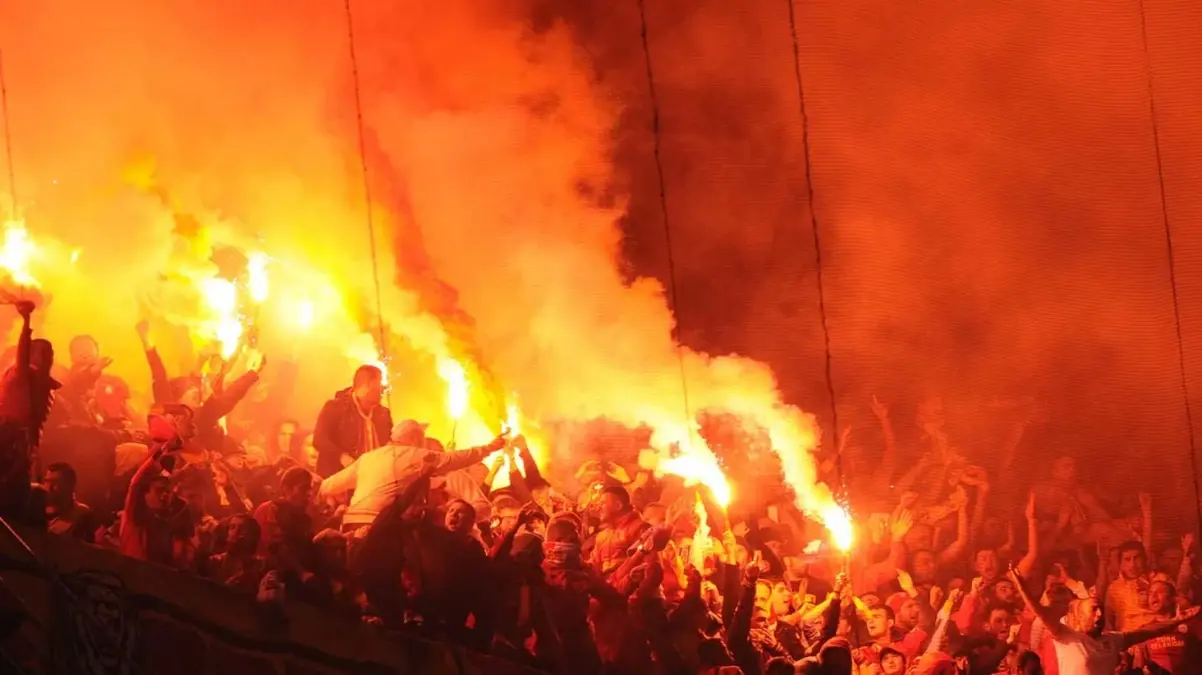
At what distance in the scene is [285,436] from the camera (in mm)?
16938

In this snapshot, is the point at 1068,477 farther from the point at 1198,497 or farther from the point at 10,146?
the point at 10,146

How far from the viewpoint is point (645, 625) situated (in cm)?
1700

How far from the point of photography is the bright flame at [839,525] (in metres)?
18.2

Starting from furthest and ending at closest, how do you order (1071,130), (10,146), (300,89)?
(1071,130)
(300,89)
(10,146)

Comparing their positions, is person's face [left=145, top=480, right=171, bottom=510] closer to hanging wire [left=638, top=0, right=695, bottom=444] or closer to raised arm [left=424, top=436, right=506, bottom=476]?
raised arm [left=424, top=436, right=506, bottom=476]

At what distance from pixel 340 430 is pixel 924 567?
216 inches

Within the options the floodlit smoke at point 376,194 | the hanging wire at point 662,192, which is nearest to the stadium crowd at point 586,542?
the floodlit smoke at point 376,194

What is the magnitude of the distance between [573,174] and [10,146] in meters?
5.16

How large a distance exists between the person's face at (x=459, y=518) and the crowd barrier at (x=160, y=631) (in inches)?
43.9

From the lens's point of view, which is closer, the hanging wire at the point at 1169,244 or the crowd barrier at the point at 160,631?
the crowd barrier at the point at 160,631

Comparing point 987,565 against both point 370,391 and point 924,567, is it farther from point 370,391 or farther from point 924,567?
point 370,391

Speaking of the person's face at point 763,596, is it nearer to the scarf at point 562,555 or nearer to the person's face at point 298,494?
the scarf at point 562,555

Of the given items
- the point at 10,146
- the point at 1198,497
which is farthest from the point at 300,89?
the point at 1198,497

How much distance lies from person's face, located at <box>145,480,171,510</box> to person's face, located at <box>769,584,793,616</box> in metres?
5.54
